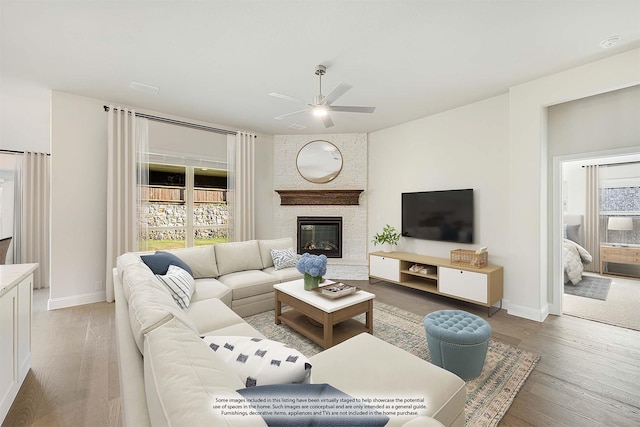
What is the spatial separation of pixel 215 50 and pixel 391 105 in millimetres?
2416

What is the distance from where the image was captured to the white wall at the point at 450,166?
3559 mm

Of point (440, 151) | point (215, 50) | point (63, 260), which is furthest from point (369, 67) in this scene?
point (63, 260)

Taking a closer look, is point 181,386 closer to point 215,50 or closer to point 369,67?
point 215,50

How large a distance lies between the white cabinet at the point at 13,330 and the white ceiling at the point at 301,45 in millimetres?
1965

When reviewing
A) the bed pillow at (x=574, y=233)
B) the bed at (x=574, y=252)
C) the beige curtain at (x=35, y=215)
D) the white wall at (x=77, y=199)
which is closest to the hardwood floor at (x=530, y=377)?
the white wall at (x=77, y=199)

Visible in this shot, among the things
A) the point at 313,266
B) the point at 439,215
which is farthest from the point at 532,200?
the point at 313,266

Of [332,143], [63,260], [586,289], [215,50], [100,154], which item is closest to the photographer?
[215,50]

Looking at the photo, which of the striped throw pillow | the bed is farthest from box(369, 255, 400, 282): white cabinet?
the striped throw pillow

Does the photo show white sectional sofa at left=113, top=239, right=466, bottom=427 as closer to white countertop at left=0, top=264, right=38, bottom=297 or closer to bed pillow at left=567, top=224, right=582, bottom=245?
white countertop at left=0, top=264, right=38, bottom=297

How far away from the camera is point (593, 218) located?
5.07 meters

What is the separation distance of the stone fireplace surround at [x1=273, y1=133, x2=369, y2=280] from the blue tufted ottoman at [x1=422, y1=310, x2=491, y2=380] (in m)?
3.12

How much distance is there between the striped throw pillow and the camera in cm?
235

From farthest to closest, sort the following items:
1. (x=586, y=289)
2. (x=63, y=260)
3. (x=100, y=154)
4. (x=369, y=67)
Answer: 1. (x=586, y=289)
2. (x=100, y=154)
3. (x=63, y=260)
4. (x=369, y=67)

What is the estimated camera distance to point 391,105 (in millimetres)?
3871
